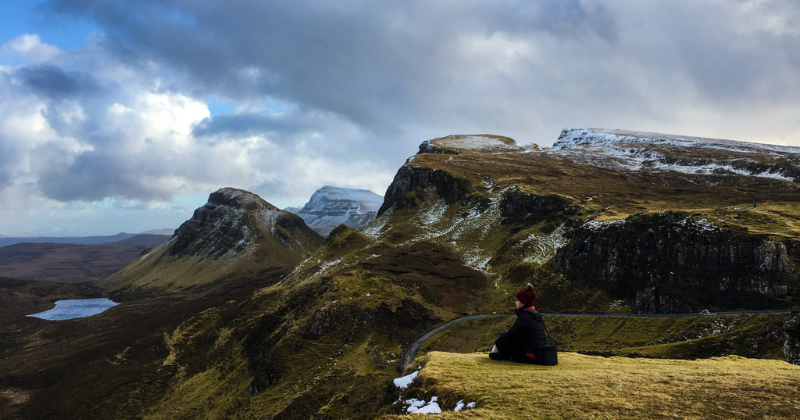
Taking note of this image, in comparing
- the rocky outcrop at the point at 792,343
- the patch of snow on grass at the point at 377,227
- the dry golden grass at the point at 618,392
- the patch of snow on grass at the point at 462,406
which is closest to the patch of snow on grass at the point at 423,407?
the dry golden grass at the point at 618,392

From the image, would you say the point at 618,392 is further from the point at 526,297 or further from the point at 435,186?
the point at 435,186

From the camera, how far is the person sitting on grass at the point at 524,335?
781 inches

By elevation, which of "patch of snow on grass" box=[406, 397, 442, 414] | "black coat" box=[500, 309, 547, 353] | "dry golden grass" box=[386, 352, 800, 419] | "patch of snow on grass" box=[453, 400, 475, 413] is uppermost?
"black coat" box=[500, 309, 547, 353]

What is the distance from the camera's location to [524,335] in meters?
21.3

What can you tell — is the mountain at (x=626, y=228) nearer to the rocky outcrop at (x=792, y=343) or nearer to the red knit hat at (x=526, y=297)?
the rocky outcrop at (x=792, y=343)

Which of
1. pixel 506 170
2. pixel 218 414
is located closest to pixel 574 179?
pixel 506 170

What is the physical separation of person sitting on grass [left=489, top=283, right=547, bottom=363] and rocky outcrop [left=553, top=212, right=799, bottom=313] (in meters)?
70.6

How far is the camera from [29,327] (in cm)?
18312

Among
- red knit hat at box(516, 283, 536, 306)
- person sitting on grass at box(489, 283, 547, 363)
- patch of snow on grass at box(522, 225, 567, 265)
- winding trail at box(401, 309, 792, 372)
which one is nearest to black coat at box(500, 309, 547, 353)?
person sitting on grass at box(489, 283, 547, 363)

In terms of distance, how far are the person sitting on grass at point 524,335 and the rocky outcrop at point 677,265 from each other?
70.6 metres

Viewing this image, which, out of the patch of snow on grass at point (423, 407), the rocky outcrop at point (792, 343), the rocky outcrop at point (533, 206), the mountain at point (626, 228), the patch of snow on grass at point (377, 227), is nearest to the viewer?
the patch of snow on grass at point (423, 407)

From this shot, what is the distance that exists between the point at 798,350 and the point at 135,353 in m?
168

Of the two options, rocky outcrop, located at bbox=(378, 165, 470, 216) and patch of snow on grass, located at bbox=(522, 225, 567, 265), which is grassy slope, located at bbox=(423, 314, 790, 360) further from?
rocky outcrop, located at bbox=(378, 165, 470, 216)

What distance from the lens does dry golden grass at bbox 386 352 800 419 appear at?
1417 centimetres
